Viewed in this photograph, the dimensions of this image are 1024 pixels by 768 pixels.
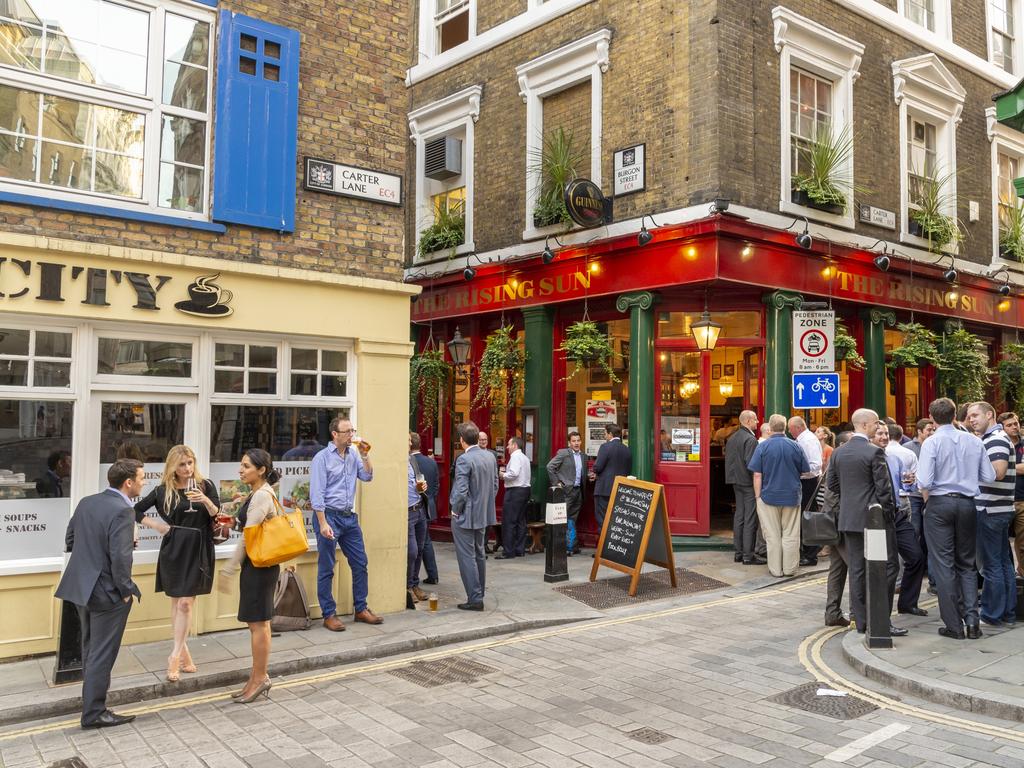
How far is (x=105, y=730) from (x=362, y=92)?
640 centimetres

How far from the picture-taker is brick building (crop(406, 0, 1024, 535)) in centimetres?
1260

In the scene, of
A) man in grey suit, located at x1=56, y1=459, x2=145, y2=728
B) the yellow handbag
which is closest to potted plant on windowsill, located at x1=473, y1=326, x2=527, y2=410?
the yellow handbag

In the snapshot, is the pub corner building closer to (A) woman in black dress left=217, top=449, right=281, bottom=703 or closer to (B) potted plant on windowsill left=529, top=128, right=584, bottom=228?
(B) potted plant on windowsill left=529, top=128, right=584, bottom=228

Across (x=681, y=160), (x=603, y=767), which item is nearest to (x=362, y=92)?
(x=681, y=160)

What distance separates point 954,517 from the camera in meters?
7.33

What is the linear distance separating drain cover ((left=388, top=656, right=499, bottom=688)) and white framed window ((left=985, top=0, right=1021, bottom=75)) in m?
17.1

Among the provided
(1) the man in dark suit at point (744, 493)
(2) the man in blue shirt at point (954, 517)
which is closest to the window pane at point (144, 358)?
(2) the man in blue shirt at point (954, 517)

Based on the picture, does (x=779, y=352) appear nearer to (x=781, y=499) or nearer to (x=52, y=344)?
(x=781, y=499)

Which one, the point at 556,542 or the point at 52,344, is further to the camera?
the point at 556,542

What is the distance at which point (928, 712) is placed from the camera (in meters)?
5.64

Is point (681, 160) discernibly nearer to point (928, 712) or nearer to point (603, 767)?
point (928, 712)

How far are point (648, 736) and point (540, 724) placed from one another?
27.8 inches

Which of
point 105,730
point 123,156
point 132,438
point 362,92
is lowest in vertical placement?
point 105,730

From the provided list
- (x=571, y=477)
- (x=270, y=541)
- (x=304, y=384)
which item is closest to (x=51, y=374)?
(x=304, y=384)
